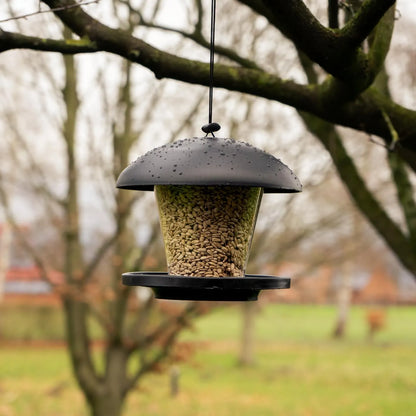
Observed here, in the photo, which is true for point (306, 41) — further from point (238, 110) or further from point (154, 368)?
point (154, 368)

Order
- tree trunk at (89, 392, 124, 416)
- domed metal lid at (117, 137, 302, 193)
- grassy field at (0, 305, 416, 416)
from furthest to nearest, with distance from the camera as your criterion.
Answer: grassy field at (0, 305, 416, 416) < tree trunk at (89, 392, 124, 416) < domed metal lid at (117, 137, 302, 193)

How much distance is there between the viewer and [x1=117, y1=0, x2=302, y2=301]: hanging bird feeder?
97.7 inches

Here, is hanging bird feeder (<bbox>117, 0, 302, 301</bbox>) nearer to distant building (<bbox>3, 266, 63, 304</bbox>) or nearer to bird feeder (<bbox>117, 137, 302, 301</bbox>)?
bird feeder (<bbox>117, 137, 302, 301</bbox>)

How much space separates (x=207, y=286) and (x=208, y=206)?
52 cm

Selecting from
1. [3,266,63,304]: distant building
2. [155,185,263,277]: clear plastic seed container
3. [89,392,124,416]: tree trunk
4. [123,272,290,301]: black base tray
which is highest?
[3,266,63,304]: distant building

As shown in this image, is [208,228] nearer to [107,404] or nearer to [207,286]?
[207,286]

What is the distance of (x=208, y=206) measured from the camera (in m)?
2.92

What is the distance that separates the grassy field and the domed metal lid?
6.04 metres

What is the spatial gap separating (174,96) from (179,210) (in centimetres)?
577

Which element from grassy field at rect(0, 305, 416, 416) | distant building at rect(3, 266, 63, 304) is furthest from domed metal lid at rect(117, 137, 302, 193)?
distant building at rect(3, 266, 63, 304)

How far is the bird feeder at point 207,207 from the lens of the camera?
2.48 metres

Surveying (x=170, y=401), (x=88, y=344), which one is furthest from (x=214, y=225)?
(x=170, y=401)

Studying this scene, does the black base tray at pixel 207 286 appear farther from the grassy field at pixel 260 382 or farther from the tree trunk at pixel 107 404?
the grassy field at pixel 260 382

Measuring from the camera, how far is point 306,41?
2.81 meters
